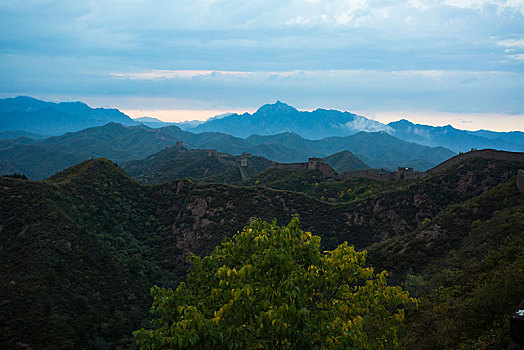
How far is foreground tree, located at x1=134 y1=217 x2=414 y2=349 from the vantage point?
245 inches

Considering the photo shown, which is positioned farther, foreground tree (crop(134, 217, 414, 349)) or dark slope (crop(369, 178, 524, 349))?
dark slope (crop(369, 178, 524, 349))

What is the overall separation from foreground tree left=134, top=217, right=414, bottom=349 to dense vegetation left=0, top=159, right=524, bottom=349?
3.39m

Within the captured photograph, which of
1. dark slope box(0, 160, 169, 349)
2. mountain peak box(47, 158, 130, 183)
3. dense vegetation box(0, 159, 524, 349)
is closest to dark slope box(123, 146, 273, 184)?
mountain peak box(47, 158, 130, 183)

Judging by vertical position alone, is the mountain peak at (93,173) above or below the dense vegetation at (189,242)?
above

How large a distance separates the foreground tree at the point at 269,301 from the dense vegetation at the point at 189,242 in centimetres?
339

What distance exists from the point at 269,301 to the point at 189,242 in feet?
107

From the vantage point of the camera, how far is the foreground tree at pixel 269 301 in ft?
20.4

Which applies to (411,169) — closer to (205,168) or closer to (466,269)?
(466,269)

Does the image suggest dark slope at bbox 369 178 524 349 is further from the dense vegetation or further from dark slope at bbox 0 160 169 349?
dark slope at bbox 0 160 169 349

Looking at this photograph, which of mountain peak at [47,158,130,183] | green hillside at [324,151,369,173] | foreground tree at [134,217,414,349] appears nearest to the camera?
foreground tree at [134,217,414,349]

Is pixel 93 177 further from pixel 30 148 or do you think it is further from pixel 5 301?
pixel 30 148

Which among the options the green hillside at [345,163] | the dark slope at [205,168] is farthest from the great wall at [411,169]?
the green hillside at [345,163]

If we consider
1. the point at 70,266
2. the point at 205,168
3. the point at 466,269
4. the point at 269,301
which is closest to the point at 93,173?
the point at 70,266

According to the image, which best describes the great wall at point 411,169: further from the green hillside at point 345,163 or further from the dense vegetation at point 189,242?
the green hillside at point 345,163
